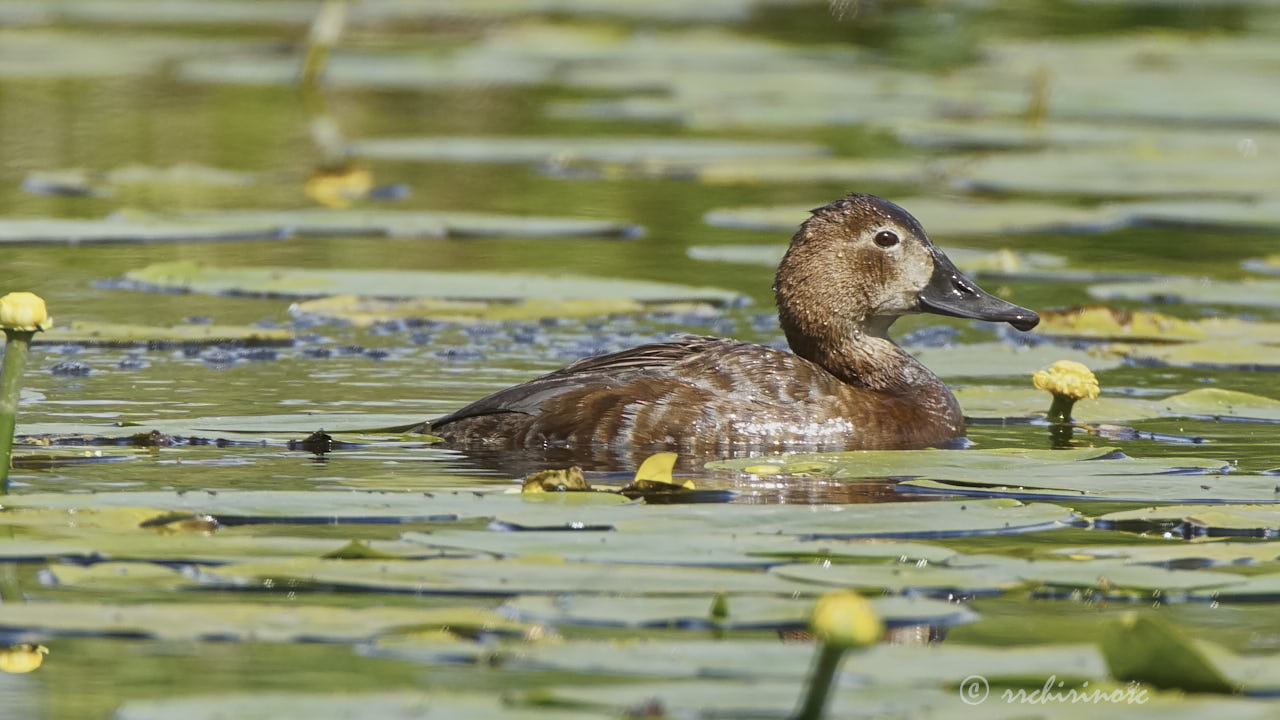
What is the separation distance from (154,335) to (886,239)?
9.74 feet

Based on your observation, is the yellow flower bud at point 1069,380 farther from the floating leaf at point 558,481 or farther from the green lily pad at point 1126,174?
the green lily pad at point 1126,174

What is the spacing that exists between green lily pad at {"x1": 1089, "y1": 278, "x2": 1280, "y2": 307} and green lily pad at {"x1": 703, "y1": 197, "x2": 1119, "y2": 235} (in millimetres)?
1503

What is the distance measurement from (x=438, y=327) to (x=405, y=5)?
1612 cm

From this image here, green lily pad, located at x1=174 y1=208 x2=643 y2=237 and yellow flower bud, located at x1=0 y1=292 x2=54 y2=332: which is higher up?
green lily pad, located at x1=174 y1=208 x2=643 y2=237

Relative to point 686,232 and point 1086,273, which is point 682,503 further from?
point 686,232

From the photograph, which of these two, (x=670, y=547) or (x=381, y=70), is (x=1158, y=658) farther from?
(x=381, y=70)

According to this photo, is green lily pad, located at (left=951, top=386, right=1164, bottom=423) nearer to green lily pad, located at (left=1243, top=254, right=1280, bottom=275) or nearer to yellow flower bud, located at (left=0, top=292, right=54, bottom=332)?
green lily pad, located at (left=1243, top=254, right=1280, bottom=275)

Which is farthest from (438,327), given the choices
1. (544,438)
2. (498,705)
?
(498,705)

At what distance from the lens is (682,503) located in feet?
18.9

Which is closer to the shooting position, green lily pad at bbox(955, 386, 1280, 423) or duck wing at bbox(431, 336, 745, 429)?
duck wing at bbox(431, 336, 745, 429)

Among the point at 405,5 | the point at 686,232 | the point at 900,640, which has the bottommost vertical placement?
the point at 900,640

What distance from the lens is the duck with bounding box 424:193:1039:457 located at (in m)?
6.86

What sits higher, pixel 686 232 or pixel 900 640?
pixel 686 232
